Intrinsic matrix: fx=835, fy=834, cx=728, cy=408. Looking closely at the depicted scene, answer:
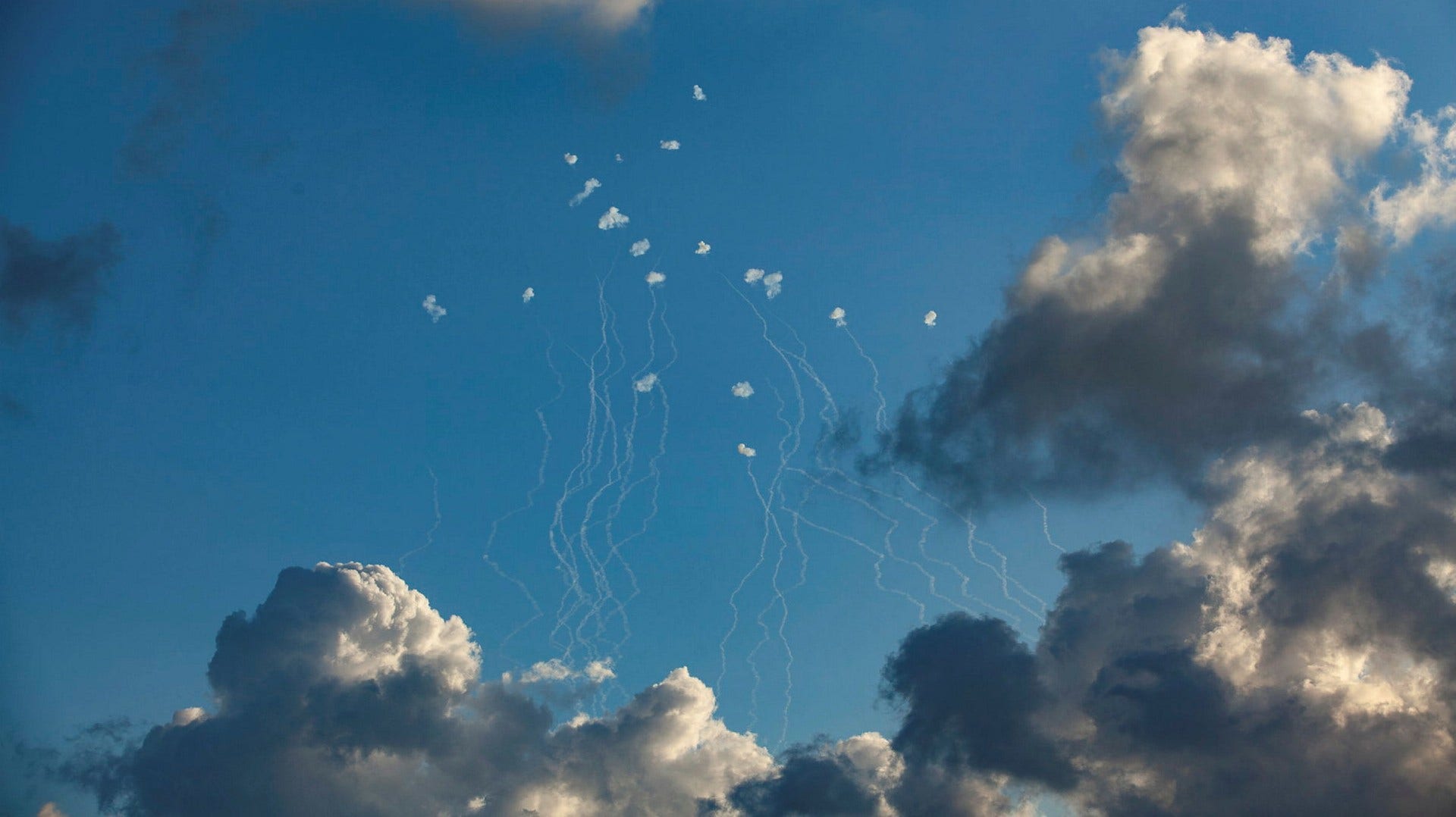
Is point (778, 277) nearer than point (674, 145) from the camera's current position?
No

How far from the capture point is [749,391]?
154 meters

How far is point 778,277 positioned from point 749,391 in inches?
851

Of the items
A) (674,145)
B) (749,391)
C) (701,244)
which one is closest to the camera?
(674,145)

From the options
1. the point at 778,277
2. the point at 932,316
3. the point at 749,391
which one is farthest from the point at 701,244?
the point at 932,316

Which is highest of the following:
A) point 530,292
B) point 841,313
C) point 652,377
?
point 841,313

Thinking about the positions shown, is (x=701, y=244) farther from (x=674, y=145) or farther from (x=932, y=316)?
(x=932, y=316)

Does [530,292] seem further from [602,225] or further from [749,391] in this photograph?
[749,391]

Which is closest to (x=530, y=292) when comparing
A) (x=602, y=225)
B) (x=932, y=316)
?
(x=602, y=225)

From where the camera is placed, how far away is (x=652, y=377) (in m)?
140

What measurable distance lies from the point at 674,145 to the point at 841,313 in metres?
43.2

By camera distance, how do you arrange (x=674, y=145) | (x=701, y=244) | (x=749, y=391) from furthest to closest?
1. (x=749, y=391)
2. (x=701, y=244)
3. (x=674, y=145)

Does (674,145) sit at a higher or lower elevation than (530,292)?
higher

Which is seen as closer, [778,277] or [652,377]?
[652,377]

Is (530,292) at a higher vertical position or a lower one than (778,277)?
lower
